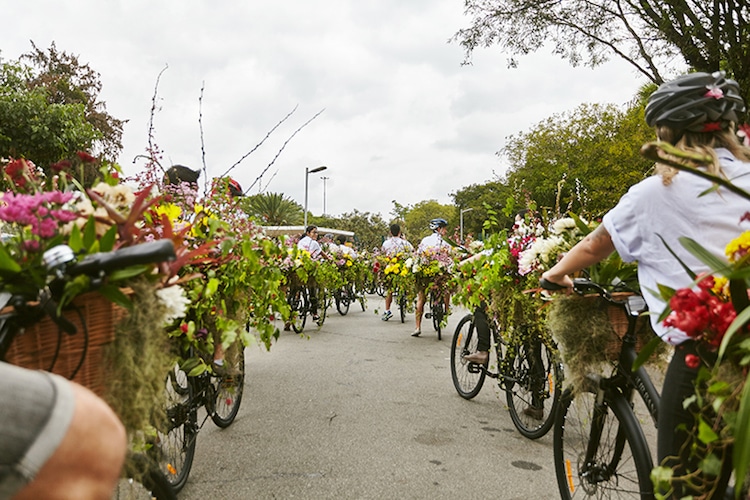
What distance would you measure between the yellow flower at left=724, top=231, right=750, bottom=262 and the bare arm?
0.88 m

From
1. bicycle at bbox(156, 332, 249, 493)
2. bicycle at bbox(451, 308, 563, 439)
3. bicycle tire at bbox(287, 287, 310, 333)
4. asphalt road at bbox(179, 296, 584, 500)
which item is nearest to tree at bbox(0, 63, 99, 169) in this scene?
bicycle tire at bbox(287, 287, 310, 333)

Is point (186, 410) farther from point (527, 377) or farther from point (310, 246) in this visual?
point (310, 246)

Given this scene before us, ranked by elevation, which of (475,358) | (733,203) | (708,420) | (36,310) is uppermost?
(733,203)

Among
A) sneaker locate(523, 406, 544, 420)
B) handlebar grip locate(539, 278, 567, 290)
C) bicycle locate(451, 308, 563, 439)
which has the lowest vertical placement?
sneaker locate(523, 406, 544, 420)

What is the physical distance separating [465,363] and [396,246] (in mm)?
6781

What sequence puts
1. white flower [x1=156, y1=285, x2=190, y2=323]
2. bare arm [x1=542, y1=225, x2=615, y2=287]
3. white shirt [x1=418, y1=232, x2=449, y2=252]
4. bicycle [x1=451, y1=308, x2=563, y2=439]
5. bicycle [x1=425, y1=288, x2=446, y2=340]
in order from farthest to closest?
1. white shirt [x1=418, y1=232, x2=449, y2=252]
2. bicycle [x1=425, y1=288, x2=446, y2=340]
3. bicycle [x1=451, y1=308, x2=563, y2=439]
4. bare arm [x1=542, y1=225, x2=615, y2=287]
5. white flower [x1=156, y1=285, x2=190, y2=323]

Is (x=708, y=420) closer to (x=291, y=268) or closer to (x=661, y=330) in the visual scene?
(x=661, y=330)

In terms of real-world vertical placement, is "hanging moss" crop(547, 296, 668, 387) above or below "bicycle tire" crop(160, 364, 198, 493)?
above

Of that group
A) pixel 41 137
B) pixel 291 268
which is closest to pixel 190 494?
pixel 291 268

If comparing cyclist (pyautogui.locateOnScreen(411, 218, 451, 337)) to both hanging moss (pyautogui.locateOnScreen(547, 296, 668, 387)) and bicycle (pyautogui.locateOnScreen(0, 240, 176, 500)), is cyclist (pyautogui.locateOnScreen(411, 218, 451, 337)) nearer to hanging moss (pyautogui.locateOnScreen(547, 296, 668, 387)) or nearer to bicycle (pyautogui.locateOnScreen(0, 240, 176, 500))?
hanging moss (pyautogui.locateOnScreen(547, 296, 668, 387))

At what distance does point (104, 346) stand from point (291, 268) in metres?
8.08

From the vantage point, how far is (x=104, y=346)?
5.36 feet

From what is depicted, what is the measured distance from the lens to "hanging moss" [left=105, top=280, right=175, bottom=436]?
1.65 m

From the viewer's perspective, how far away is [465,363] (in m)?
5.92
